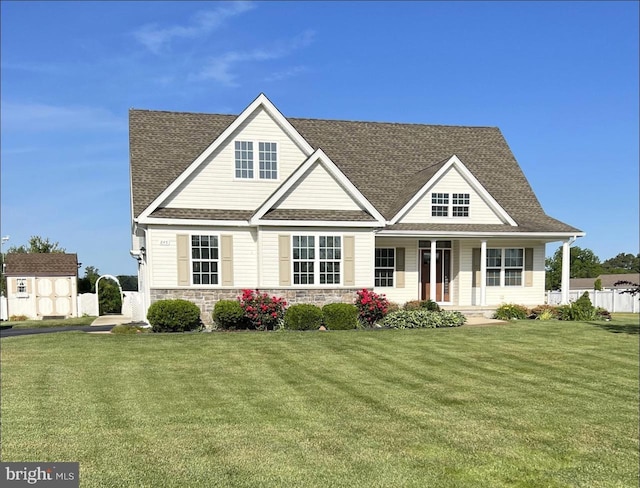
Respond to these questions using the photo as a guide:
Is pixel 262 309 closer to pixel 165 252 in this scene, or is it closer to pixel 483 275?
pixel 165 252

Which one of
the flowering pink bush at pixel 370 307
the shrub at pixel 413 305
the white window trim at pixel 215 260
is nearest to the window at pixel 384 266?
the shrub at pixel 413 305

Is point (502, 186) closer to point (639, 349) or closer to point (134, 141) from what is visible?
point (639, 349)

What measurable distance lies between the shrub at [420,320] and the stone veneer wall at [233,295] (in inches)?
65.1

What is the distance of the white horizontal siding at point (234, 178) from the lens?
19.2 m

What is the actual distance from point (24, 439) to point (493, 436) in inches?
241

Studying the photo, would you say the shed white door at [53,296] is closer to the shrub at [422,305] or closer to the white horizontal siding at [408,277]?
the white horizontal siding at [408,277]

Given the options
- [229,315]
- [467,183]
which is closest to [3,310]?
[229,315]

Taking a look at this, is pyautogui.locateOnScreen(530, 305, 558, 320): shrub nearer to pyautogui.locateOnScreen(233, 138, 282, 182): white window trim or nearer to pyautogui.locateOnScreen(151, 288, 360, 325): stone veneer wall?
pyautogui.locateOnScreen(151, 288, 360, 325): stone veneer wall

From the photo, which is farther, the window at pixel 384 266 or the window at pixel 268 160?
the window at pixel 384 266

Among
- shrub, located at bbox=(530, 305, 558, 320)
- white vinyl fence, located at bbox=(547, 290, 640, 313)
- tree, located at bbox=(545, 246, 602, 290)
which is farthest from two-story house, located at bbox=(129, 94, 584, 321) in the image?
tree, located at bbox=(545, 246, 602, 290)

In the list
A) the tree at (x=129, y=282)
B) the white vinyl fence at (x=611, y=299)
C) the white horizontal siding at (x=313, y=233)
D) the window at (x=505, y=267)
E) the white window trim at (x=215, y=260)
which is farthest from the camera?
the tree at (x=129, y=282)

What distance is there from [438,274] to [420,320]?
5.63 m

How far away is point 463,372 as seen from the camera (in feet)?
36.2

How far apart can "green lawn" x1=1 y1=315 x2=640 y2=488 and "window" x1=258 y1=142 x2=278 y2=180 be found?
25.4 ft
